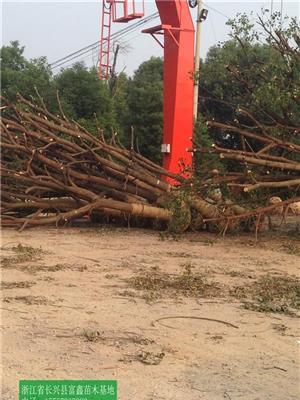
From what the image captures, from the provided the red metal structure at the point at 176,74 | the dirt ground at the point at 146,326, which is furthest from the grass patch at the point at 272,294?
the red metal structure at the point at 176,74

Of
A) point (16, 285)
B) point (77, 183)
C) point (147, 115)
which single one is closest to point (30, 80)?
point (147, 115)

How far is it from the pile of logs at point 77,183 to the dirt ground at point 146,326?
1.67 metres

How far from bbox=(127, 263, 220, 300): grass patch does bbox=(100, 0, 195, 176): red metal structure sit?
5.66 meters

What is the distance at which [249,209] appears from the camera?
26.3 ft

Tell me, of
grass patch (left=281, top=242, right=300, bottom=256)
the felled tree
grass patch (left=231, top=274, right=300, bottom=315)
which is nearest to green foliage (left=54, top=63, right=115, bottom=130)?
the felled tree

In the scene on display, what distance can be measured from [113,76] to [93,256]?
58.8ft

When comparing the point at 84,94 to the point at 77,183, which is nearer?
the point at 77,183

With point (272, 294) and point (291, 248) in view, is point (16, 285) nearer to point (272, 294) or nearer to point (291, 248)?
point (272, 294)

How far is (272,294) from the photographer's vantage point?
4.97 m

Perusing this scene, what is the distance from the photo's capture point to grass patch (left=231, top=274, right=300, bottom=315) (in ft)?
14.8

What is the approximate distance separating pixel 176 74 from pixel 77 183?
12.0ft

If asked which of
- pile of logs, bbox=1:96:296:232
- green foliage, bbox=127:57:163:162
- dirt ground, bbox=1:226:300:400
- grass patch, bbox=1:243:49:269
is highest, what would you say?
green foliage, bbox=127:57:163:162

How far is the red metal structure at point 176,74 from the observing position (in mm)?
11078

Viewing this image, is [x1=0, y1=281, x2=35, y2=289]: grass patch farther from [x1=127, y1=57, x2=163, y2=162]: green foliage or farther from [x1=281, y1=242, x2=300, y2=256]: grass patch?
[x1=127, y1=57, x2=163, y2=162]: green foliage
